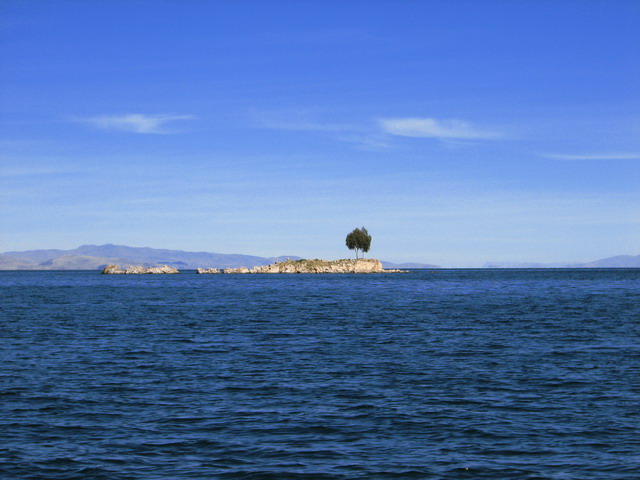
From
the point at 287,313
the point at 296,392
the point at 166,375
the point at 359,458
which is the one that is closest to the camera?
the point at 359,458

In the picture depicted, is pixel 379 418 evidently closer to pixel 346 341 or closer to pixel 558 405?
pixel 558 405

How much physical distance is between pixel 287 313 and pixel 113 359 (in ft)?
112

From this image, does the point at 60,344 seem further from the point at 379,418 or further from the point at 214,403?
the point at 379,418

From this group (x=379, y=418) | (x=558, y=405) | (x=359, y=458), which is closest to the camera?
(x=359, y=458)

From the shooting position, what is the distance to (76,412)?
22.4 meters

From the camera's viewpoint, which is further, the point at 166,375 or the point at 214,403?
the point at 166,375

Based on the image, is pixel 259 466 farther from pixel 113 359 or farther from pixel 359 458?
pixel 113 359

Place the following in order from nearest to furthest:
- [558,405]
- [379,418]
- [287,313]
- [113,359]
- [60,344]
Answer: [379,418] → [558,405] → [113,359] → [60,344] → [287,313]

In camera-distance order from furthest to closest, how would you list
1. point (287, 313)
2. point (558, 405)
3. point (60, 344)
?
point (287, 313)
point (60, 344)
point (558, 405)

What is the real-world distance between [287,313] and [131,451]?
50.4 metres

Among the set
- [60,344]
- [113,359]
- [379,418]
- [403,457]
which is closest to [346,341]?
[113,359]

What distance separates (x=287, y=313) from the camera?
6819cm

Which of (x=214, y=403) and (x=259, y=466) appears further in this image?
(x=214, y=403)

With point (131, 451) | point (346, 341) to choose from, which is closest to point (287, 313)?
point (346, 341)
